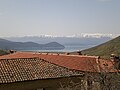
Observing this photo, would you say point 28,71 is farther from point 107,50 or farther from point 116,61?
point 107,50

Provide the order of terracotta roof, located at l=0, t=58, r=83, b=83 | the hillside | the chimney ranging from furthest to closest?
the hillside → the chimney → terracotta roof, located at l=0, t=58, r=83, b=83

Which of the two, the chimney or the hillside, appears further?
the hillside

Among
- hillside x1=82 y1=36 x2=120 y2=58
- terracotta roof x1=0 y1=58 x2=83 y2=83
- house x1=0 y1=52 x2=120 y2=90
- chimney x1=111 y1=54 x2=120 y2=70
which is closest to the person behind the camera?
house x1=0 y1=52 x2=120 y2=90

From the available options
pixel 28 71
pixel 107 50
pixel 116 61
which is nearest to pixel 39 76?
pixel 28 71

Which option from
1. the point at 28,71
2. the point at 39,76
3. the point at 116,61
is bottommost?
the point at 39,76

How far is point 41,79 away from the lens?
28.3 m

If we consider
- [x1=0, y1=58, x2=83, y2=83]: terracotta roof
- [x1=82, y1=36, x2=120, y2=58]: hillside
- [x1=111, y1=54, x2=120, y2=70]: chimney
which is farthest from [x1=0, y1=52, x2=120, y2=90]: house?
[x1=82, y1=36, x2=120, y2=58]: hillside

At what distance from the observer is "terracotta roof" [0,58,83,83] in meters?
27.7

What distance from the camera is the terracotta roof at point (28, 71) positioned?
27.7m

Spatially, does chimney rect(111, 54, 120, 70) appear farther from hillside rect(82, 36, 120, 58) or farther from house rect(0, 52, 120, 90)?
hillside rect(82, 36, 120, 58)

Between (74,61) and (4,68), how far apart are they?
12617 mm

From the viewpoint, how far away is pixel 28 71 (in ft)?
96.3

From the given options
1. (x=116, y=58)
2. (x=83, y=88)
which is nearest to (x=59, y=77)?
(x=83, y=88)

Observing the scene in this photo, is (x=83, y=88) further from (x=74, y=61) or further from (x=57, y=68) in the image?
(x=74, y=61)
